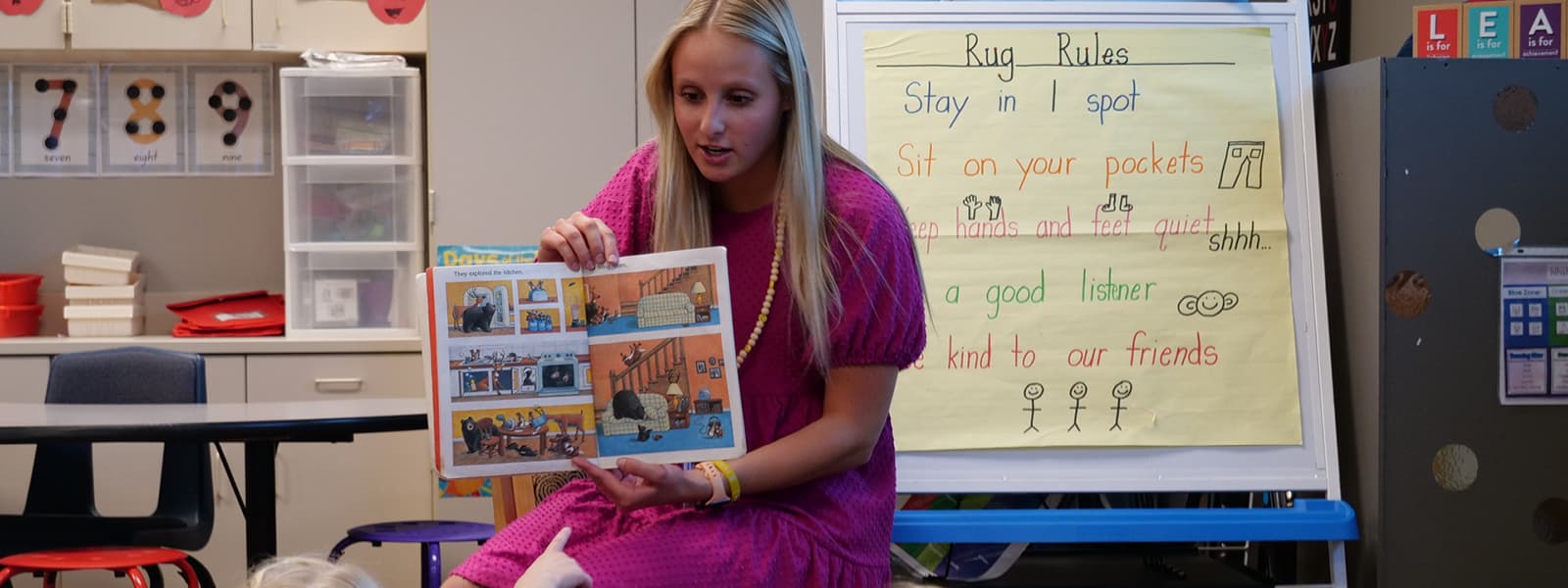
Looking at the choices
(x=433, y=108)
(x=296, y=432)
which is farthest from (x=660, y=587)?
(x=433, y=108)

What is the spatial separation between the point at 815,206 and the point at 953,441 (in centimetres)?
79

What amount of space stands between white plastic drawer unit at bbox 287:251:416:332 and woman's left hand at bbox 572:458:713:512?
8.23 ft

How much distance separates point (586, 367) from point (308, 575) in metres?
0.51

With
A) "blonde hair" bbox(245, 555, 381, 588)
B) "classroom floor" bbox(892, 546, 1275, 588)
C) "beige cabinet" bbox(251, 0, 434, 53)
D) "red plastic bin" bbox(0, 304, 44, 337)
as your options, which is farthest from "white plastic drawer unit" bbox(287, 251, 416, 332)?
"blonde hair" bbox(245, 555, 381, 588)

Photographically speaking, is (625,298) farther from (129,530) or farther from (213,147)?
(213,147)

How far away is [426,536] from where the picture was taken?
288 centimetres

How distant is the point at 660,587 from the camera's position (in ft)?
4.40

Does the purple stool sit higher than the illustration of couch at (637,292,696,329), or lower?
lower

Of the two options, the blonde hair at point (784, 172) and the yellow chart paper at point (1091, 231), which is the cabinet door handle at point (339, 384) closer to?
the yellow chart paper at point (1091, 231)

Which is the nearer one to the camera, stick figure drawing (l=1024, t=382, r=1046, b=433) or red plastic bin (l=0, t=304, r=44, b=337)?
stick figure drawing (l=1024, t=382, r=1046, b=433)

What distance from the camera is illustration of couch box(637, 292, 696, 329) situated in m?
1.42

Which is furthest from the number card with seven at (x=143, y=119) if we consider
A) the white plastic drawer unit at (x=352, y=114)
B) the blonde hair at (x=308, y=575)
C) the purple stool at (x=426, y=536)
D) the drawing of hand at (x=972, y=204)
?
the blonde hair at (x=308, y=575)

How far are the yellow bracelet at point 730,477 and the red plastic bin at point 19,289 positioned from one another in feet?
10.4

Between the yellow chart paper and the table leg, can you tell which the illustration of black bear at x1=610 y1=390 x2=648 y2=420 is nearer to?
the yellow chart paper
